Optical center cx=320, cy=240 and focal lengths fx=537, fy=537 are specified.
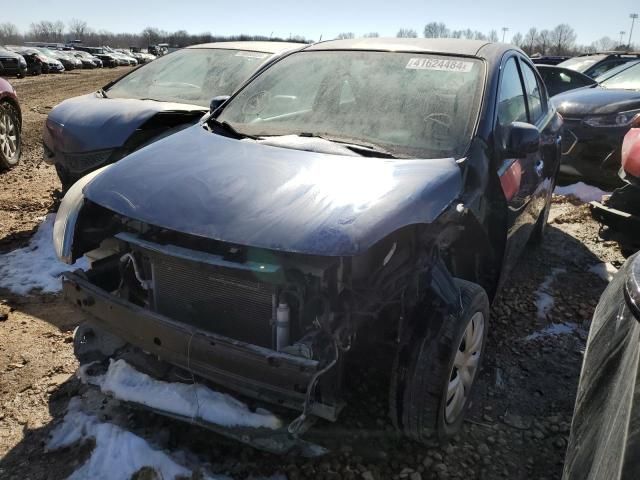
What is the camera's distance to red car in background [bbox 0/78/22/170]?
6965 mm

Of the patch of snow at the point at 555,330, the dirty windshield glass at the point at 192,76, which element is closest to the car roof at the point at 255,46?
the dirty windshield glass at the point at 192,76

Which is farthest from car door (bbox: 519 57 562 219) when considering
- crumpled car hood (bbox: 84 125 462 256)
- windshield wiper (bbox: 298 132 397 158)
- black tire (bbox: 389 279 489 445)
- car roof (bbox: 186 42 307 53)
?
car roof (bbox: 186 42 307 53)

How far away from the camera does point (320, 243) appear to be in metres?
2.00

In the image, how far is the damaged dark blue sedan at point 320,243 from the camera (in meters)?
2.11

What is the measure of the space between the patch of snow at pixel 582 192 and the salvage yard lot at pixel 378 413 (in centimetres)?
242

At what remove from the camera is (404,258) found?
7.75 feet

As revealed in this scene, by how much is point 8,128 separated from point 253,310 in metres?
6.44

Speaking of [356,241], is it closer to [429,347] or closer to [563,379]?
[429,347]

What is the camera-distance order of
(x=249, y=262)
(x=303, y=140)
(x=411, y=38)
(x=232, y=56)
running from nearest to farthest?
(x=249, y=262), (x=303, y=140), (x=411, y=38), (x=232, y=56)

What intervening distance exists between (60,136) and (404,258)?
12.8ft

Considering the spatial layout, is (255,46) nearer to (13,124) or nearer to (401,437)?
(13,124)

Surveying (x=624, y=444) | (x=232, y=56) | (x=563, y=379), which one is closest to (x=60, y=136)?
(x=232, y=56)

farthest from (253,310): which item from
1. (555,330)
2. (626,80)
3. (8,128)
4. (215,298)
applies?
(626,80)

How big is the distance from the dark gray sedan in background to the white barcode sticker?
52.2 inches
